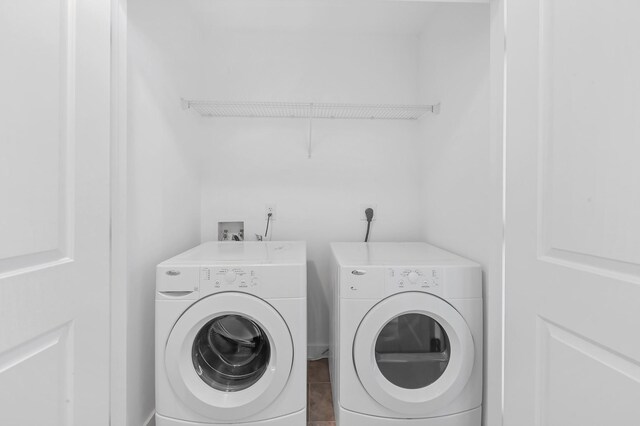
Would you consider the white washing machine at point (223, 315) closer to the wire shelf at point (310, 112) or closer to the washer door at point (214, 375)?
the washer door at point (214, 375)

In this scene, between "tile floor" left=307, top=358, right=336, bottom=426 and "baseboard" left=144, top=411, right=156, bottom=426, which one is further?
"tile floor" left=307, top=358, right=336, bottom=426

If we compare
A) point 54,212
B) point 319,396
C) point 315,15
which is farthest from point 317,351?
point 315,15

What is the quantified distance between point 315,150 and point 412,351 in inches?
57.3

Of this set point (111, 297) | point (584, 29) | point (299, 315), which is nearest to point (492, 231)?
point (584, 29)

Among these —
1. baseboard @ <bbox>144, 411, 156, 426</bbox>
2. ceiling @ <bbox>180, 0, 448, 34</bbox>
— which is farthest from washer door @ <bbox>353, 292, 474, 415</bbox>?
ceiling @ <bbox>180, 0, 448, 34</bbox>

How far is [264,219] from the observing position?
2.18 m

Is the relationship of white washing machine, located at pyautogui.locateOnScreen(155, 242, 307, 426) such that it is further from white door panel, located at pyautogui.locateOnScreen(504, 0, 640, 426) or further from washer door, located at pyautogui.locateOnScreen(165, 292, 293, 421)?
white door panel, located at pyautogui.locateOnScreen(504, 0, 640, 426)

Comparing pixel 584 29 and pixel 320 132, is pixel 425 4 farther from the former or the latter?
pixel 584 29

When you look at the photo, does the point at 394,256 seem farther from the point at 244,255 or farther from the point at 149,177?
the point at 149,177

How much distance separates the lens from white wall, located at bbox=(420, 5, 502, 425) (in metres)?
1.15

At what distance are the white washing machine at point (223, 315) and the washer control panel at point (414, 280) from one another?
402 mm

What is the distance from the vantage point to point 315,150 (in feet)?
7.22

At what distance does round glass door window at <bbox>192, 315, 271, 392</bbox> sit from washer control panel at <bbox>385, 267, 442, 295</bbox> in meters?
0.63

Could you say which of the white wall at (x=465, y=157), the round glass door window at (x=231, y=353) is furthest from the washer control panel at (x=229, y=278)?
the white wall at (x=465, y=157)
